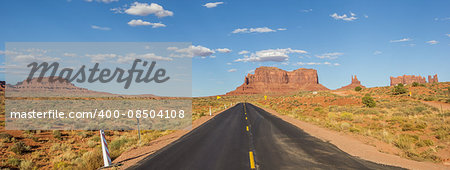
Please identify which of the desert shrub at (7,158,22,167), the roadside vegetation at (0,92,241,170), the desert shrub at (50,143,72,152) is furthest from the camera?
the desert shrub at (50,143,72,152)

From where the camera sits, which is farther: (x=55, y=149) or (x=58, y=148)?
(x=58, y=148)

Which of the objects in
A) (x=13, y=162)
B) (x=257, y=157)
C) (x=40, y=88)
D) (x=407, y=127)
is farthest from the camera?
(x=40, y=88)

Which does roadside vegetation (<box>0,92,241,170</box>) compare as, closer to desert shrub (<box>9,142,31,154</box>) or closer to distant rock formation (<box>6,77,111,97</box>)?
desert shrub (<box>9,142,31,154</box>)

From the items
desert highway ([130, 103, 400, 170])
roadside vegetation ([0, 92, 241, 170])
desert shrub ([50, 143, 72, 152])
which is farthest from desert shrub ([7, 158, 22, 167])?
Result: desert highway ([130, 103, 400, 170])

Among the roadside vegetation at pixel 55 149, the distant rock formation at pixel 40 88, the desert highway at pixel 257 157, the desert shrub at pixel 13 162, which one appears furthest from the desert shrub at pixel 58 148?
the distant rock formation at pixel 40 88

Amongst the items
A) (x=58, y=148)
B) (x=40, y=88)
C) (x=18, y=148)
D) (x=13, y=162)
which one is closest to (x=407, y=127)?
(x=58, y=148)

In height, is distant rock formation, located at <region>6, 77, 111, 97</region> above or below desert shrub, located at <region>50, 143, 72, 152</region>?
above

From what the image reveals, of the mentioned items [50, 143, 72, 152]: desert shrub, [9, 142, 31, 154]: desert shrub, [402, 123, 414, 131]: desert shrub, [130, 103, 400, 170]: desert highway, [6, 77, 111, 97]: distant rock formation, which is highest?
[6, 77, 111, 97]: distant rock formation

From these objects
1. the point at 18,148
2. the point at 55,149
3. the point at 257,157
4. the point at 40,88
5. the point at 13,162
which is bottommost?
the point at 55,149

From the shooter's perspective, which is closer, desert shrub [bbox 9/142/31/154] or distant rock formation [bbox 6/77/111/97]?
desert shrub [bbox 9/142/31/154]

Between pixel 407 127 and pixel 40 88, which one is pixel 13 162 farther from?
pixel 40 88

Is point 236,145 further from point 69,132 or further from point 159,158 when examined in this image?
point 69,132

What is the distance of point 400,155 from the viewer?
26.9 feet

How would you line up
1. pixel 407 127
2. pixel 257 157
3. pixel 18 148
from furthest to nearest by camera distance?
pixel 407 127, pixel 18 148, pixel 257 157
